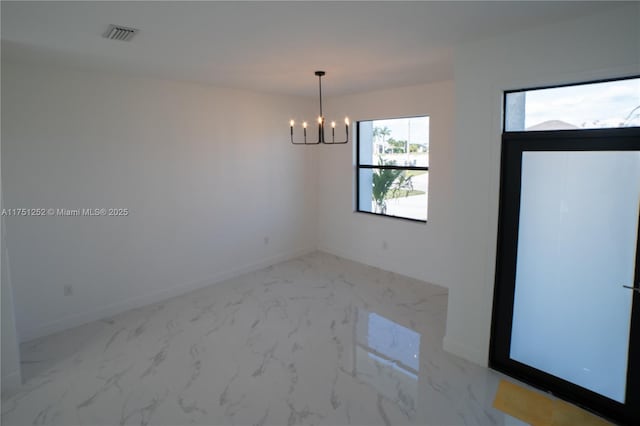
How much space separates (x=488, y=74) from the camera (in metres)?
2.96

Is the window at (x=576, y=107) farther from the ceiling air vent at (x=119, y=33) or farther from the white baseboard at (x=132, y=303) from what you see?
the white baseboard at (x=132, y=303)

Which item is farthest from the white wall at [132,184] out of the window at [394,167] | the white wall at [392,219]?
the window at [394,167]

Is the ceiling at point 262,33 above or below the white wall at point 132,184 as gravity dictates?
above

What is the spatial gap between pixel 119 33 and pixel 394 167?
3814mm

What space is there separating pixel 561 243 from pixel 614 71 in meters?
1.18

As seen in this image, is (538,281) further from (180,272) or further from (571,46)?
(180,272)

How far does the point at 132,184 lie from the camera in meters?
4.31

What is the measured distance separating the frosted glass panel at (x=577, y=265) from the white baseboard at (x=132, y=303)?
3619mm

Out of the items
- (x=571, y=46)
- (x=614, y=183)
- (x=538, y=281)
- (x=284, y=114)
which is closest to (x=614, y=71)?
(x=571, y=46)

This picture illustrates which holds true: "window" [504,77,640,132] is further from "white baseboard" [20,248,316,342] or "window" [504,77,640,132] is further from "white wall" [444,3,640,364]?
"white baseboard" [20,248,316,342]

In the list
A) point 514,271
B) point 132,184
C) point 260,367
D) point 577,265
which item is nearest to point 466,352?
point 514,271

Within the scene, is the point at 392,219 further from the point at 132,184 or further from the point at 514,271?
the point at 132,184

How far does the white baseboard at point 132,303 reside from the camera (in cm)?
380

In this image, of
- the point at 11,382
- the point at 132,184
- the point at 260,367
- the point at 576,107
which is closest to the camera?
the point at 576,107
